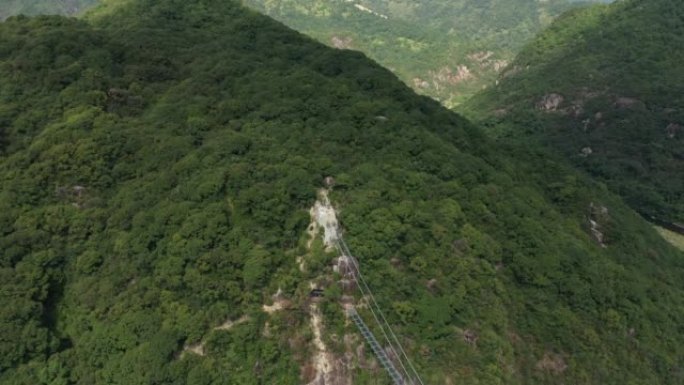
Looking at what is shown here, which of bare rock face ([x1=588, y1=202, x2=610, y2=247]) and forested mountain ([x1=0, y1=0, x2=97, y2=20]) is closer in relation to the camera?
bare rock face ([x1=588, y1=202, x2=610, y2=247])

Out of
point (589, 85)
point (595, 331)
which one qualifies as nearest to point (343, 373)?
point (595, 331)

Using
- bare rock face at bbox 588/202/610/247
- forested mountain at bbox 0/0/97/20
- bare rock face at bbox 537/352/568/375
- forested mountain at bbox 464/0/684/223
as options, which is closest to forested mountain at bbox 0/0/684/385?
bare rock face at bbox 537/352/568/375

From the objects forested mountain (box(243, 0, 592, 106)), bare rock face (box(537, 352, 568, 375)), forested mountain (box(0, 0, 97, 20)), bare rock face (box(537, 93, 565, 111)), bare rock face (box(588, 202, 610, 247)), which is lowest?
forested mountain (box(0, 0, 97, 20))

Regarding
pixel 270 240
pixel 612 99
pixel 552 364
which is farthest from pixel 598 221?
pixel 612 99

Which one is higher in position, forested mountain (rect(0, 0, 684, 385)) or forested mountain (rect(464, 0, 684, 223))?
forested mountain (rect(0, 0, 684, 385))

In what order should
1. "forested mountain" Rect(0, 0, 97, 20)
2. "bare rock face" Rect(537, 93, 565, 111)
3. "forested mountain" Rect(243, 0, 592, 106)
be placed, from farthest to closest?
"forested mountain" Rect(0, 0, 97, 20) < "forested mountain" Rect(243, 0, 592, 106) < "bare rock face" Rect(537, 93, 565, 111)

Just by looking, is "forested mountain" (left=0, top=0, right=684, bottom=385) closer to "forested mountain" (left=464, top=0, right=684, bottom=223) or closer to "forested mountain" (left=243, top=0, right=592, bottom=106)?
"forested mountain" (left=464, top=0, right=684, bottom=223)

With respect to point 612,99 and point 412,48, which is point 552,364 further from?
point 412,48
